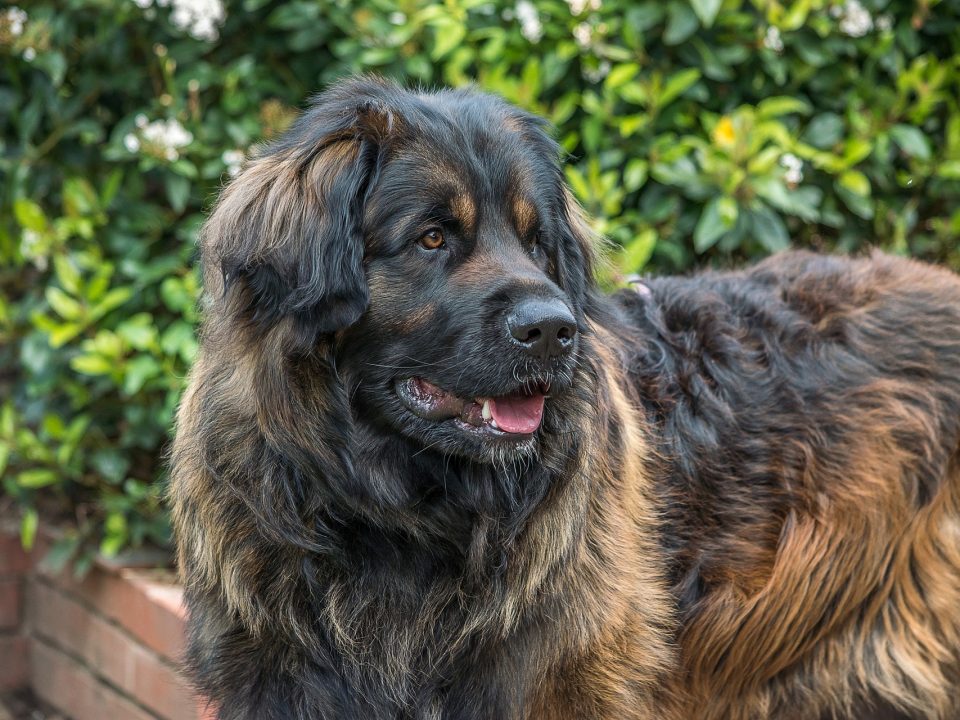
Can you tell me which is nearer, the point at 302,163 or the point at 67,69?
the point at 302,163

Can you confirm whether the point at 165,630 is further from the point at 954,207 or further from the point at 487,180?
the point at 954,207

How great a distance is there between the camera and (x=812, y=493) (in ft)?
11.0

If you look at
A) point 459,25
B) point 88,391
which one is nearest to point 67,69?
point 88,391

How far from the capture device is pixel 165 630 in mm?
4328

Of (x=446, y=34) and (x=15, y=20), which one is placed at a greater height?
(x=446, y=34)

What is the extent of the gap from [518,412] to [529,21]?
2.29 metres

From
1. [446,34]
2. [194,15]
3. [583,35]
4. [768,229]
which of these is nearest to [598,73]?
[583,35]

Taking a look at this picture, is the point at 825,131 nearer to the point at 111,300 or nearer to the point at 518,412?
the point at 518,412

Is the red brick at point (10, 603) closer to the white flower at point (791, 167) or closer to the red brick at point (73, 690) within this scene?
the red brick at point (73, 690)

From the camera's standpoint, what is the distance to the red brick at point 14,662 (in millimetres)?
5383

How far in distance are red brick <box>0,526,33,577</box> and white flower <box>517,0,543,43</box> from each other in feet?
10.7

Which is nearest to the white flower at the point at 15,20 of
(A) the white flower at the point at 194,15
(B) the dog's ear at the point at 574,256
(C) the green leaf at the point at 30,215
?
(A) the white flower at the point at 194,15

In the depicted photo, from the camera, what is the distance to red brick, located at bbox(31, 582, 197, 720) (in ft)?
14.4

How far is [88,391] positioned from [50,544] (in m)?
0.84
